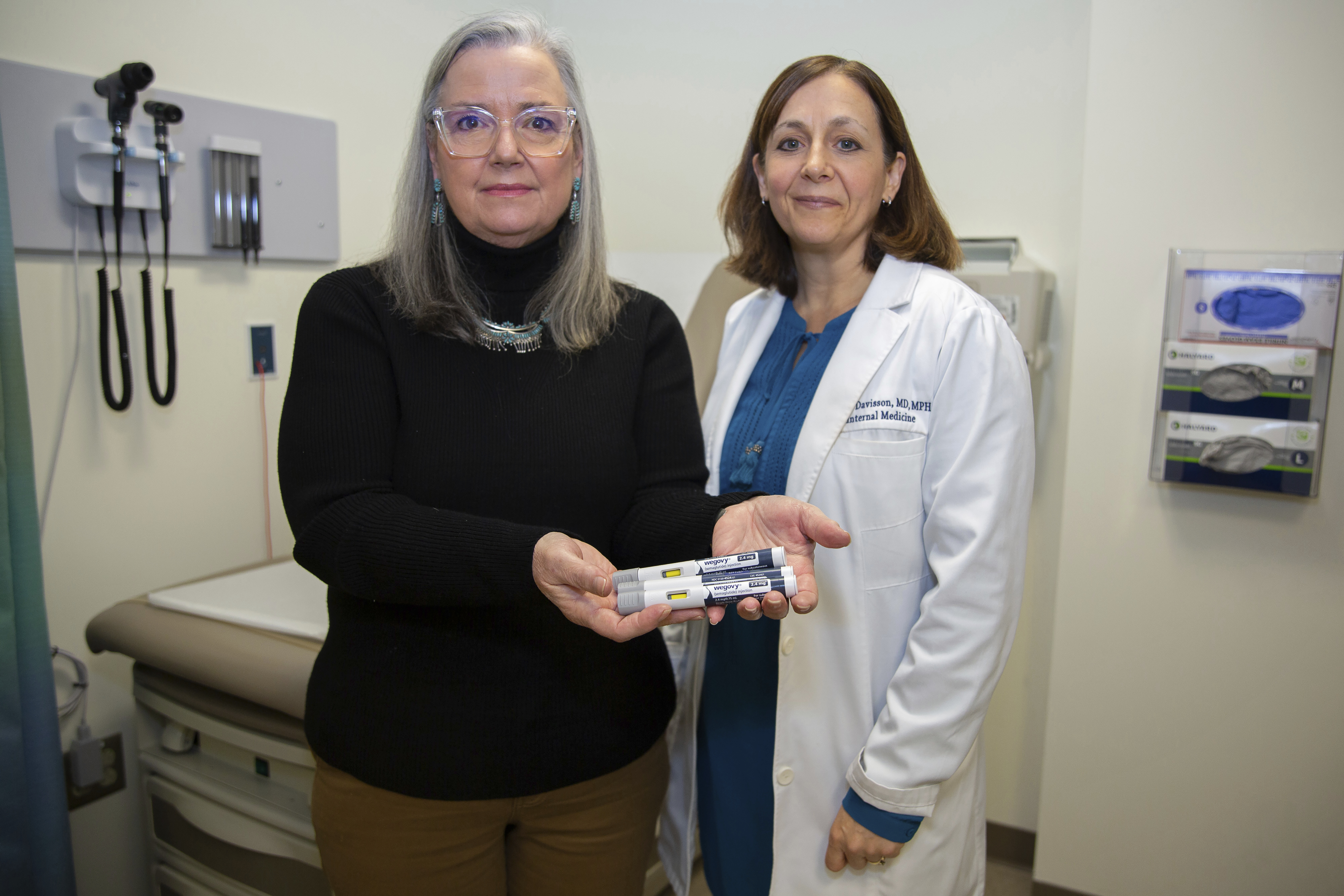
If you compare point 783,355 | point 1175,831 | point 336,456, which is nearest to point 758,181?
point 783,355

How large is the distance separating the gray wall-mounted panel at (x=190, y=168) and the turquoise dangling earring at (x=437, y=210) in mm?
819

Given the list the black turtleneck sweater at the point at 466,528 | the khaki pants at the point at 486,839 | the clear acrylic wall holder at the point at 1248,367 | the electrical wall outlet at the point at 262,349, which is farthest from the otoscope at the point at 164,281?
the clear acrylic wall holder at the point at 1248,367

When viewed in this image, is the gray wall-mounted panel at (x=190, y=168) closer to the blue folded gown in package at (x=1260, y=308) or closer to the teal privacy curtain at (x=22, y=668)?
the teal privacy curtain at (x=22, y=668)

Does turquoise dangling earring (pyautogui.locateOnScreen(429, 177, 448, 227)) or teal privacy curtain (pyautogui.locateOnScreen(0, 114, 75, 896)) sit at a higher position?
turquoise dangling earring (pyautogui.locateOnScreen(429, 177, 448, 227))

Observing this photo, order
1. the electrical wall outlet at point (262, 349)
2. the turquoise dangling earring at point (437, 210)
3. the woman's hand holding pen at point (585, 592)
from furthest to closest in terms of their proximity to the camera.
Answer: the electrical wall outlet at point (262, 349) < the turquoise dangling earring at point (437, 210) < the woman's hand holding pen at point (585, 592)

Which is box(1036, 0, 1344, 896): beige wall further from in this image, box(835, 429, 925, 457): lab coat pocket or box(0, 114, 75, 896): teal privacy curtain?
box(0, 114, 75, 896): teal privacy curtain

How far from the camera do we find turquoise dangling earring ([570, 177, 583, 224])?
3.58 feet

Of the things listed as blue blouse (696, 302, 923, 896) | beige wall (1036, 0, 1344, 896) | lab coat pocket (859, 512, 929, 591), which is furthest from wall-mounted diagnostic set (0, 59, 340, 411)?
beige wall (1036, 0, 1344, 896)

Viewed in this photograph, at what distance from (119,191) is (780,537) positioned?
4.33 feet

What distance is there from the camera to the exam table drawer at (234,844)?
53.6 inches

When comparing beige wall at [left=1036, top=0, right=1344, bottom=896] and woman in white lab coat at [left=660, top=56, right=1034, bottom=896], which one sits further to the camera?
beige wall at [left=1036, top=0, right=1344, bottom=896]

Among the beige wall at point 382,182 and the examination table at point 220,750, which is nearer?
the examination table at point 220,750

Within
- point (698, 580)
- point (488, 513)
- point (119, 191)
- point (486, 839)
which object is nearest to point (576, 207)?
point (488, 513)

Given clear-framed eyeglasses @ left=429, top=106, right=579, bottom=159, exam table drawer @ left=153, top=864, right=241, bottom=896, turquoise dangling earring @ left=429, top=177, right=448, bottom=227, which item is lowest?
exam table drawer @ left=153, top=864, right=241, bottom=896
